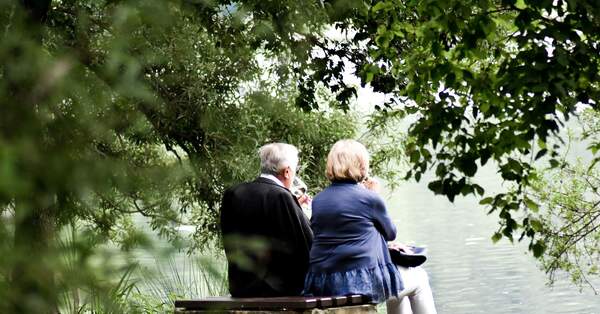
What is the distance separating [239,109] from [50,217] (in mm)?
8798

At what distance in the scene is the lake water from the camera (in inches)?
1105

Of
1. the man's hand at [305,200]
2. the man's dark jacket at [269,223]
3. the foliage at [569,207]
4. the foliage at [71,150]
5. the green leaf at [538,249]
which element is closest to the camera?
the foliage at [71,150]

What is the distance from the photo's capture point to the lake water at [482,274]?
28.1 metres

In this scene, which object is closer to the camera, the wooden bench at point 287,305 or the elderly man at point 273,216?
the wooden bench at point 287,305

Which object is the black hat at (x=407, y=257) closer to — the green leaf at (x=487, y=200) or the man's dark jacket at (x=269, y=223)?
the man's dark jacket at (x=269, y=223)

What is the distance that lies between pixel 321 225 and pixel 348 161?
353 mm

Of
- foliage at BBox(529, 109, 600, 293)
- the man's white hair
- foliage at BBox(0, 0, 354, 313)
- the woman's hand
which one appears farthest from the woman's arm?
foliage at BBox(529, 109, 600, 293)

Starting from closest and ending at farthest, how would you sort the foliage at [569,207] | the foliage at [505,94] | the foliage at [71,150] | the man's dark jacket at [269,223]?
the foliage at [71,150] → the foliage at [505,94] → the man's dark jacket at [269,223] → the foliage at [569,207]

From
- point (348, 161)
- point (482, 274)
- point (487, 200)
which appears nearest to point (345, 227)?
point (348, 161)

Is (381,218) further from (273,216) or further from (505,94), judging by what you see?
(505,94)

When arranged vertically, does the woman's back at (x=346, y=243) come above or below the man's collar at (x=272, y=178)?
below

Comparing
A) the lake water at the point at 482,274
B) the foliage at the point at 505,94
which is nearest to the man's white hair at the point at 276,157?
the foliage at the point at 505,94

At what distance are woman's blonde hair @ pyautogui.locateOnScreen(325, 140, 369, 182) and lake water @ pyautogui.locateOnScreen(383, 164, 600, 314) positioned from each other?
8835 millimetres

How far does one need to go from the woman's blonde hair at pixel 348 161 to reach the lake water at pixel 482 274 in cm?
883
